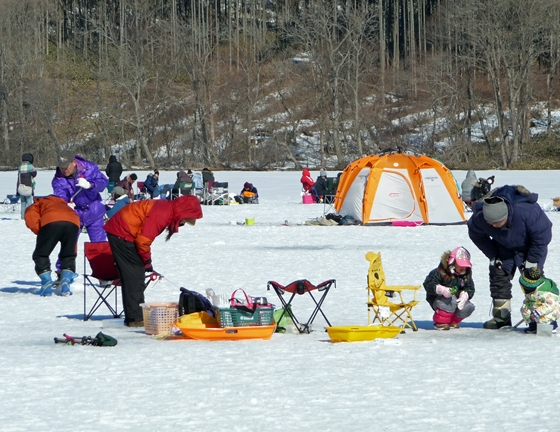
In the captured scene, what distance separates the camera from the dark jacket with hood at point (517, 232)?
291 inches

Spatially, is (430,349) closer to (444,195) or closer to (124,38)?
(444,195)

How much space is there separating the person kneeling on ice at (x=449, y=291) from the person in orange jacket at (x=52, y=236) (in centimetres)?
423

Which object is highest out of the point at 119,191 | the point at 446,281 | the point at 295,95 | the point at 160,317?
the point at 295,95

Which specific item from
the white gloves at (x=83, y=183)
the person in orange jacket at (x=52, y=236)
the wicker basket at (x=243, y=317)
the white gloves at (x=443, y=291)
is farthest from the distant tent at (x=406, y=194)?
the wicker basket at (x=243, y=317)

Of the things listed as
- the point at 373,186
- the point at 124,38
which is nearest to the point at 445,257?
the point at 373,186

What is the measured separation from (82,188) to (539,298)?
5704mm

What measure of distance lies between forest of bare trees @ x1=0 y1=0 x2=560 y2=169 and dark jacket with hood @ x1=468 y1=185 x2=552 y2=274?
4310 cm

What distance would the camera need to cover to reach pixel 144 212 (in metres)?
8.01

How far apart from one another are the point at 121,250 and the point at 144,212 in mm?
373

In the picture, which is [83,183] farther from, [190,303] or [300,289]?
[300,289]

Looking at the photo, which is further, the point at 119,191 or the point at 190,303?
the point at 119,191

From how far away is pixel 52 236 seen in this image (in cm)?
1001

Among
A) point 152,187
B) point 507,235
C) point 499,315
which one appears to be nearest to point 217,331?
point 499,315

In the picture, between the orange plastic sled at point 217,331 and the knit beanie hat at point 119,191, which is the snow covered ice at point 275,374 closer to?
the orange plastic sled at point 217,331
